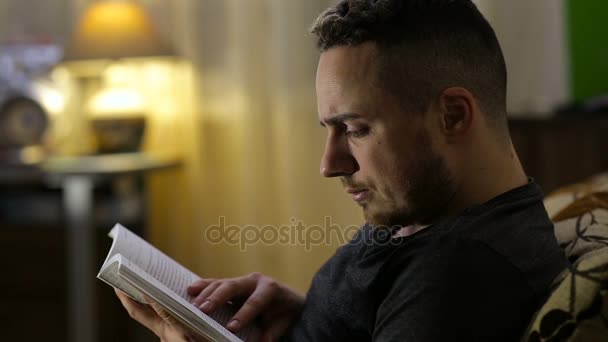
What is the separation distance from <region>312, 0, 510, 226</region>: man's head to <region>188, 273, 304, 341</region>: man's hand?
0.27 metres

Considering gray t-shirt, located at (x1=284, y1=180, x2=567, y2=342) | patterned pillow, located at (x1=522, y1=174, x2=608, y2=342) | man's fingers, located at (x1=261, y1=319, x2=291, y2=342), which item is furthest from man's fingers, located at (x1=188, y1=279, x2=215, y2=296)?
patterned pillow, located at (x1=522, y1=174, x2=608, y2=342)

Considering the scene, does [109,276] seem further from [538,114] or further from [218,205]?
[218,205]

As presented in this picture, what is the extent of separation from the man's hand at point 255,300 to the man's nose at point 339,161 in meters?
0.27

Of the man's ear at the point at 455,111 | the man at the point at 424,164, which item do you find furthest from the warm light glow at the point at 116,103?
the man's ear at the point at 455,111

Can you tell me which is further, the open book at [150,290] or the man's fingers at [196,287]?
the man's fingers at [196,287]

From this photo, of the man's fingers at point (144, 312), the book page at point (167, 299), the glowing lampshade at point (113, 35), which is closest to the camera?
the book page at point (167, 299)

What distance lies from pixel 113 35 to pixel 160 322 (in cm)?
191

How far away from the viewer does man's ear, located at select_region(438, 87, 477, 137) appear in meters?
0.89

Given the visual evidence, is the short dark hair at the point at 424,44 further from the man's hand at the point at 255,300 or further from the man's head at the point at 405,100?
the man's hand at the point at 255,300

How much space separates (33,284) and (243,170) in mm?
855

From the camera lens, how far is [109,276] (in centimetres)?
90

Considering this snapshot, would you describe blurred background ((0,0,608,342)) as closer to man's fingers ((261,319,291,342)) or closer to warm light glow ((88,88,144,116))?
warm light glow ((88,88,144,116))

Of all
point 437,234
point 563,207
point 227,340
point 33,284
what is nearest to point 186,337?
point 227,340

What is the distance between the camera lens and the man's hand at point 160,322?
37.2 inches
